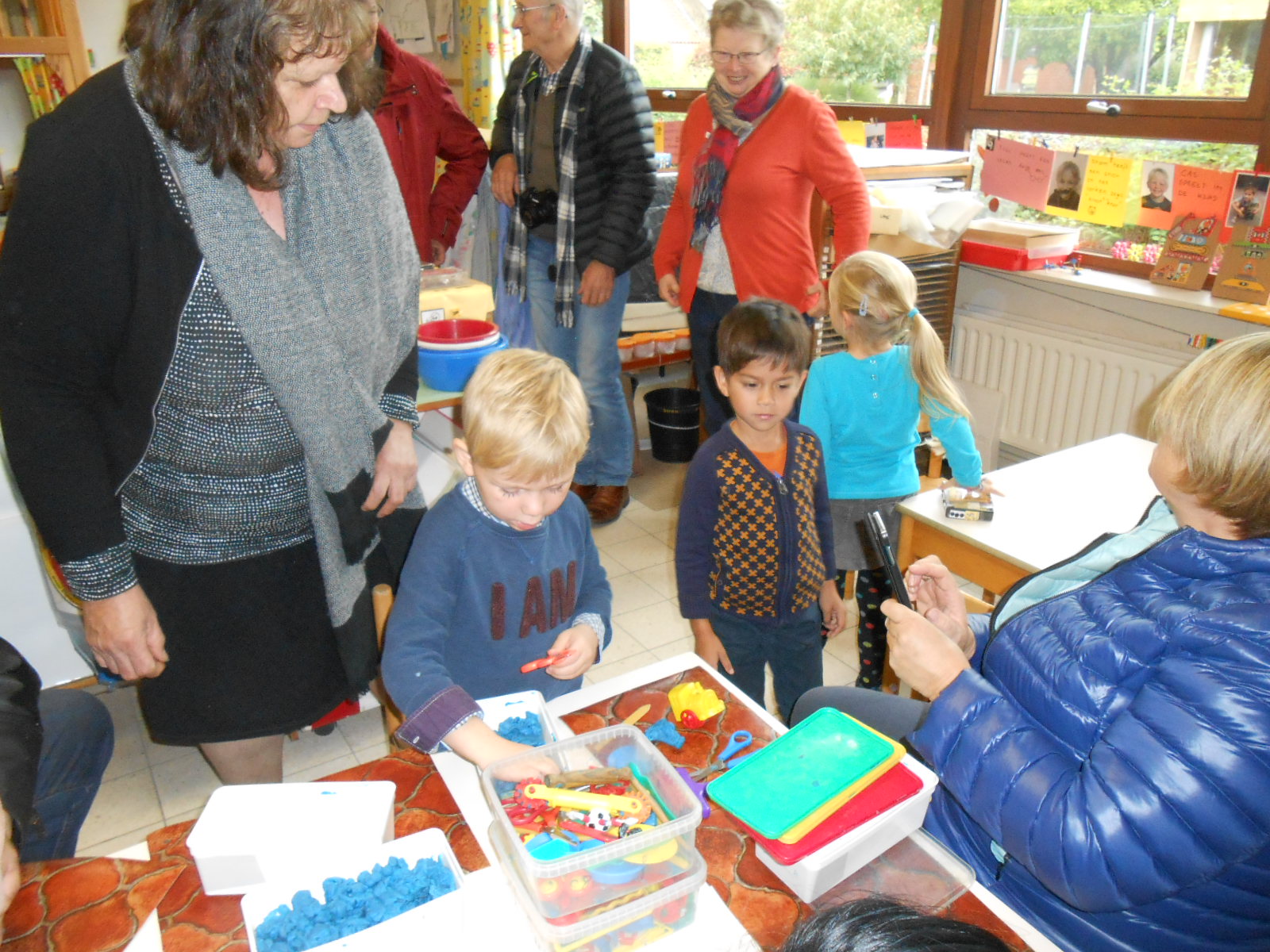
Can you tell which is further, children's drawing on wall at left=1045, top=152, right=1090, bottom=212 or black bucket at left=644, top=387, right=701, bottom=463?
black bucket at left=644, top=387, right=701, bottom=463

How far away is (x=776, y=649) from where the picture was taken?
67.2 inches

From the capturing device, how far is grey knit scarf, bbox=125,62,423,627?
107cm

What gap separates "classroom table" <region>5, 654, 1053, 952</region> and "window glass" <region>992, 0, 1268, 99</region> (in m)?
2.78

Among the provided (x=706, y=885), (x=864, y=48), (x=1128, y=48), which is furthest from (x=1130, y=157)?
(x=706, y=885)

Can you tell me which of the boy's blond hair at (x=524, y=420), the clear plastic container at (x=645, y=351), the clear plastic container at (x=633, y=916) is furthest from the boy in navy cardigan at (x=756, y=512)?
the clear plastic container at (x=645, y=351)

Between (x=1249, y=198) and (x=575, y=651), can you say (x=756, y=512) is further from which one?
(x=1249, y=198)

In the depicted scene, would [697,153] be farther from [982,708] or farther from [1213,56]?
[982,708]

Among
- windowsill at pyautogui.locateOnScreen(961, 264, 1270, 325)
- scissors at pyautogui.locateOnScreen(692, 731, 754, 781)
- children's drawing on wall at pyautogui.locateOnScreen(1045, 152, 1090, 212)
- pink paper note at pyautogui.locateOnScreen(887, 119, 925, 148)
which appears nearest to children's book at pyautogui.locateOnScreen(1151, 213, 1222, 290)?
windowsill at pyautogui.locateOnScreen(961, 264, 1270, 325)

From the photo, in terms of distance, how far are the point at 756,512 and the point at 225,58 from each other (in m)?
1.05

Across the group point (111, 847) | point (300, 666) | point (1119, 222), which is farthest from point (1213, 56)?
point (111, 847)

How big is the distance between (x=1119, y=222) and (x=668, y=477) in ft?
5.99

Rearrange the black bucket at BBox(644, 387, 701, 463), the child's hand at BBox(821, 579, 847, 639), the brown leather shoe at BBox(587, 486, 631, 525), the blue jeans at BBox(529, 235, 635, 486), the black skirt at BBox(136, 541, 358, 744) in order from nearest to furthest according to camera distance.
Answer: the black skirt at BBox(136, 541, 358, 744), the child's hand at BBox(821, 579, 847, 639), the blue jeans at BBox(529, 235, 635, 486), the brown leather shoe at BBox(587, 486, 631, 525), the black bucket at BBox(644, 387, 701, 463)

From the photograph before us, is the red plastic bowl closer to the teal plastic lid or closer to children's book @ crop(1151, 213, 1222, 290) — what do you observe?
the teal plastic lid

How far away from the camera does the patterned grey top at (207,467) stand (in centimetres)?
108
